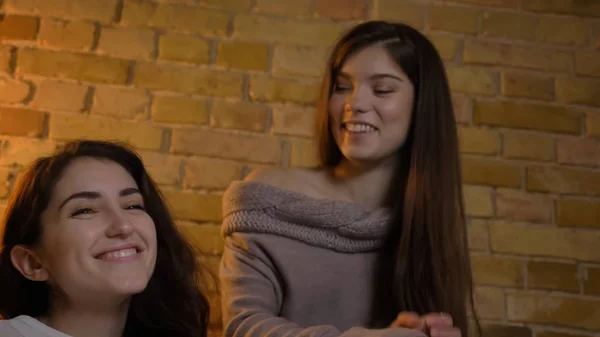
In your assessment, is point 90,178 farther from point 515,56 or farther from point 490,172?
point 515,56

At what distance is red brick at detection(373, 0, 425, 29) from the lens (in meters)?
1.71

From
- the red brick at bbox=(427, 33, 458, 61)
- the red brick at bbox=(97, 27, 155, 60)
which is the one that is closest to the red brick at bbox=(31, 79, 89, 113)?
the red brick at bbox=(97, 27, 155, 60)

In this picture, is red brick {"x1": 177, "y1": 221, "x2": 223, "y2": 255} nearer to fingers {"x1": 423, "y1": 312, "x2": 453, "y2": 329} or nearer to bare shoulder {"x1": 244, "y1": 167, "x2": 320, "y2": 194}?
bare shoulder {"x1": 244, "y1": 167, "x2": 320, "y2": 194}

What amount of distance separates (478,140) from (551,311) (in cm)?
45

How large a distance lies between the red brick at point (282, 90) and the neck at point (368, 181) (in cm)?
33

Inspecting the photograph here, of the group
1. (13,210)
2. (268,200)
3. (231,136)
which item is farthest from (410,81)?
(13,210)

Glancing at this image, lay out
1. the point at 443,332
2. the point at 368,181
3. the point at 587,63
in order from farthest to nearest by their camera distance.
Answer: the point at 587,63, the point at 368,181, the point at 443,332

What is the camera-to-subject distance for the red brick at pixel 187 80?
1617 mm

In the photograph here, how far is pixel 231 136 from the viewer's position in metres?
1.61

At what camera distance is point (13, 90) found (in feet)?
5.16

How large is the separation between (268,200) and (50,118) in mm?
651

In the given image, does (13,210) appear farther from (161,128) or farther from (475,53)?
(475,53)

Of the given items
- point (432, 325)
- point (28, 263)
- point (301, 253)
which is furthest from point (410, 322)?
point (28, 263)

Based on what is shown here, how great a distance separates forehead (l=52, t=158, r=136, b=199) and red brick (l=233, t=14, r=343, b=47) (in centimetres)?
63
